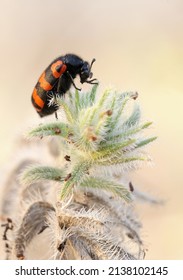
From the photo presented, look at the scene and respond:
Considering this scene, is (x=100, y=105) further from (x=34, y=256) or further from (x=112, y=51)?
(x=112, y=51)

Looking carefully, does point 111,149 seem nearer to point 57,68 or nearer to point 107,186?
point 107,186

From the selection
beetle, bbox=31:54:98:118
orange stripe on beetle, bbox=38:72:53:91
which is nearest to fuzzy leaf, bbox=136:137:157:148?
beetle, bbox=31:54:98:118

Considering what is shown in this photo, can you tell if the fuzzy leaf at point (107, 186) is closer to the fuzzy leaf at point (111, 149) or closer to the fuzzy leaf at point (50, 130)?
the fuzzy leaf at point (111, 149)

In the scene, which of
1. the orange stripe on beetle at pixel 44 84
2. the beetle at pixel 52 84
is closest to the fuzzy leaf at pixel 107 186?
the beetle at pixel 52 84

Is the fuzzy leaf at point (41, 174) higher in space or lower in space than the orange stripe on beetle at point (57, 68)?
lower

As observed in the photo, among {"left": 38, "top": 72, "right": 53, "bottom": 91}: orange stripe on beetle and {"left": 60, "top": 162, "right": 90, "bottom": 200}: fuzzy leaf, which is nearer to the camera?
{"left": 60, "top": 162, "right": 90, "bottom": 200}: fuzzy leaf

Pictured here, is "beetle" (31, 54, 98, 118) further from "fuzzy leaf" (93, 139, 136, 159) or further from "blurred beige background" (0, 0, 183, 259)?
"blurred beige background" (0, 0, 183, 259)
